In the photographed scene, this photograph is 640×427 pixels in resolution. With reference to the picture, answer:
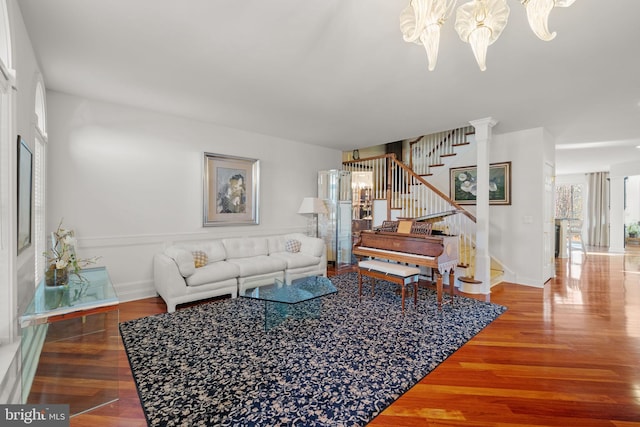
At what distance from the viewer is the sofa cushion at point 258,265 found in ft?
13.7

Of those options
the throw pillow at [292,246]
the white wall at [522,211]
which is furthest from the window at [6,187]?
the white wall at [522,211]

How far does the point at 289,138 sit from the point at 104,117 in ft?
9.54

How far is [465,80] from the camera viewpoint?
3.02m

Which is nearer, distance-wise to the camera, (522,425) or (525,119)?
(522,425)

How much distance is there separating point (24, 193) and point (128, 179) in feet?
6.12

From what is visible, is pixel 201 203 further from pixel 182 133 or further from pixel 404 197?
pixel 404 197

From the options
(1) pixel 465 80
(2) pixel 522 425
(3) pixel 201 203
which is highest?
(1) pixel 465 80

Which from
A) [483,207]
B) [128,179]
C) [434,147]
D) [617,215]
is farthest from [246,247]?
[617,215]

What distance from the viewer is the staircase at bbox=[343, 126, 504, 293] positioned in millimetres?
4902

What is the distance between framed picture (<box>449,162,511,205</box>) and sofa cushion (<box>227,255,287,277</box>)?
12.0 feet

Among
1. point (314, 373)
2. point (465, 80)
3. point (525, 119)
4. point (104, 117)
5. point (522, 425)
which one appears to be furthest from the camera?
point (525, 119)

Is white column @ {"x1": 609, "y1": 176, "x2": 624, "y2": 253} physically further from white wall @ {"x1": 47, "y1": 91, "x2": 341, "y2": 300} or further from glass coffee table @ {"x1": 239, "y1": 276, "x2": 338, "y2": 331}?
white wall @ {"x1": 47, "y1": 91, "x2": 341, "y2": 300}

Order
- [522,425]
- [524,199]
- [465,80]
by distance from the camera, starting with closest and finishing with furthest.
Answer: [522,425], [465,80], [524,199]

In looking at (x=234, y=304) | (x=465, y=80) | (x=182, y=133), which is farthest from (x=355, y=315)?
(x=182, y=133)
